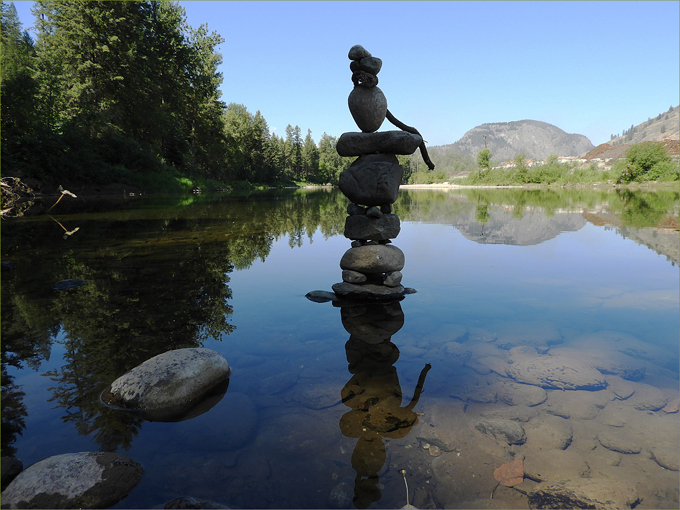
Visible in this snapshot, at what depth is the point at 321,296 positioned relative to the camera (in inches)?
287

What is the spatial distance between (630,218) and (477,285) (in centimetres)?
1532

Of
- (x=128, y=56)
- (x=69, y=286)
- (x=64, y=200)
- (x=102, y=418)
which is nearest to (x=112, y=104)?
(x=128, y=56)

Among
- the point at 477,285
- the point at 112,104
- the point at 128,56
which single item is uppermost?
the point at 128,56

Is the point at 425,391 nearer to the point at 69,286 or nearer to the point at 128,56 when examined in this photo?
the point at 69,286

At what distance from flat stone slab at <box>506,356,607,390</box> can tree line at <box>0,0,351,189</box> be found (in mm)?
30345

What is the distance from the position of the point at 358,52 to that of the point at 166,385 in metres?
6.88

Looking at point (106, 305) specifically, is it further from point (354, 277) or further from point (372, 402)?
point (372, 402)

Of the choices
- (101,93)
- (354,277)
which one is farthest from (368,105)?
(101,93)

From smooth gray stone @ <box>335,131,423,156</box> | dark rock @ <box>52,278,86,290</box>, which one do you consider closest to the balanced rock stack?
smooth gray stone @ <box>335,131,423,156</box>

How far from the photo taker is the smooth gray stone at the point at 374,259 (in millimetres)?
7449

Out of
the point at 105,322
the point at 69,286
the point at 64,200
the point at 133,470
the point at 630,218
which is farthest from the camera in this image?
the point at 64,200

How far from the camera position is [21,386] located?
13.0 ft

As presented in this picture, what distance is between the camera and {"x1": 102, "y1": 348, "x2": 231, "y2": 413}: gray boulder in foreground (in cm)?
359

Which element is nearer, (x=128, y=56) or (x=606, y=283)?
(x=606, y=283)
